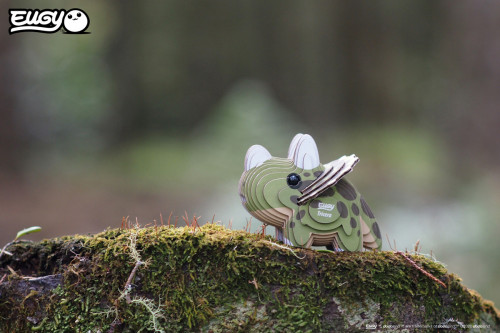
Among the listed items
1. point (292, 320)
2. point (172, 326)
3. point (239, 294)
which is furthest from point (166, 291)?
point (292, 320)

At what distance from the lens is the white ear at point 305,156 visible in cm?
194

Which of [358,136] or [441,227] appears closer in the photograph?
[441,227]

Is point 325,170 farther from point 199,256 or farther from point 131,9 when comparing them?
point 131,9

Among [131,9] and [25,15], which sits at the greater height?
[131,9]

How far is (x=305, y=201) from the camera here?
1862 mm

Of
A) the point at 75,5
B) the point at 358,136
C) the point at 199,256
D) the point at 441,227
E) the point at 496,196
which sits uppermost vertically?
the point at 75,5

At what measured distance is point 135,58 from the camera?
8.02 metres

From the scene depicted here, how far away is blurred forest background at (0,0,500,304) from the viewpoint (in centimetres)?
516

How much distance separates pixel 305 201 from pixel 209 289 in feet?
1.73

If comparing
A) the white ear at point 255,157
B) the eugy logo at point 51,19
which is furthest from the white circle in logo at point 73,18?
the white ear at point 255,157

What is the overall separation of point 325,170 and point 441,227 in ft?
10.1

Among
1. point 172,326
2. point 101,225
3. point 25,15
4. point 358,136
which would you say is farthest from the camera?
point 358,136

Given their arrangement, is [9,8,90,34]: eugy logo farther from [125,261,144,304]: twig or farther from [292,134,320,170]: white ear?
[125,261,144,304]: twig

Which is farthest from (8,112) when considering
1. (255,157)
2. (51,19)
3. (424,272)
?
(424,272)
